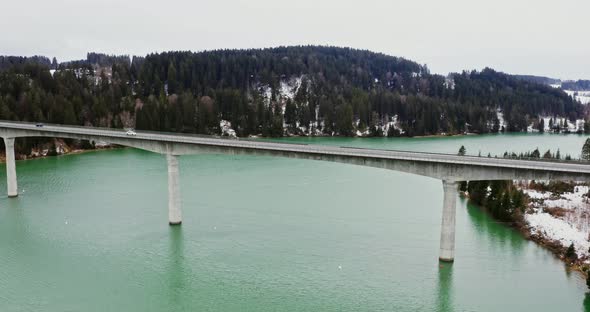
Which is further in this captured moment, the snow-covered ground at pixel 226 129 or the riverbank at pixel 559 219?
the snow-covered ground at pixel 226 129

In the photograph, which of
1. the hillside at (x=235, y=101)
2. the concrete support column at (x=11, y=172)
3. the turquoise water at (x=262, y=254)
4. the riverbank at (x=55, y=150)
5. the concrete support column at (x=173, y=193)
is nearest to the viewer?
the turquoise water at (x=262, y=254)

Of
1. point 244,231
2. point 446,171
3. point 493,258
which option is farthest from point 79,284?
point 493,258

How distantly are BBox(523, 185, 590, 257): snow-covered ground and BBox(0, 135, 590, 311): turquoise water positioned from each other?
2.25 m

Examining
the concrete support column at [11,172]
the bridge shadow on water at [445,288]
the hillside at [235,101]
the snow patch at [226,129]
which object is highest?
the hillside at [235,101]

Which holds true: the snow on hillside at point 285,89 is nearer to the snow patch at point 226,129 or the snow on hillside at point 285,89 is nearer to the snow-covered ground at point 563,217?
the snow patch at point 226,129

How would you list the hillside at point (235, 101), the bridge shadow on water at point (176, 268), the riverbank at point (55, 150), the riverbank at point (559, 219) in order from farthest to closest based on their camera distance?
the hillside at point (235, 101) → the riverbank at point (55, 150) → the riverbank at point (559, 219) → the bridge shadow on water at point (176, 268)

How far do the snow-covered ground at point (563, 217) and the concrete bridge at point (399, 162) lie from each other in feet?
29.7

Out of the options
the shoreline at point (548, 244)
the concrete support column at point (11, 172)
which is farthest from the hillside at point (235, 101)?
the shoreline at point (548, 244)

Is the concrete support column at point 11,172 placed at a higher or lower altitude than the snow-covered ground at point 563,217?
higher

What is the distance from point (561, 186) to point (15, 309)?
176ft

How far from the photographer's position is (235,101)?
5000 inches

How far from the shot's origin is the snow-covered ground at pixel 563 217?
39081mm

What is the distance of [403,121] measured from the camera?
488ft

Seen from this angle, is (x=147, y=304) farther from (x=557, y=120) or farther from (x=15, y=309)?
(x=557, y=120)
